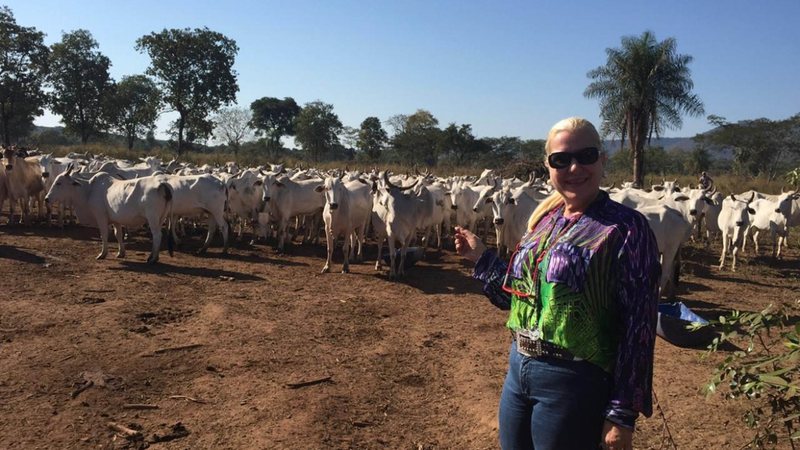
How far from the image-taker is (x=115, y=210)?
1188 centimetres

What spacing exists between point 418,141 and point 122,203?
140 feet

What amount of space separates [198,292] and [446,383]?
A: 5.33 m

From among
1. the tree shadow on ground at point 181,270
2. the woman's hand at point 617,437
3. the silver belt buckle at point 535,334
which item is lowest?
the tree shadow on ground at point 181,270

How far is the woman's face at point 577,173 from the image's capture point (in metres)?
2.50

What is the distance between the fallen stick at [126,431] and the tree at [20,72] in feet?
128

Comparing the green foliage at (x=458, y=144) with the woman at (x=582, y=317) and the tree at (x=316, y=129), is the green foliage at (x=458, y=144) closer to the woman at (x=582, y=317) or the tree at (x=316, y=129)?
the tree at (x=316, y=129)

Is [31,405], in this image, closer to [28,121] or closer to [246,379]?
[246,379]

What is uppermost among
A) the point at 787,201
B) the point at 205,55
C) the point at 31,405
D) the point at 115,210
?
the point at 205,55

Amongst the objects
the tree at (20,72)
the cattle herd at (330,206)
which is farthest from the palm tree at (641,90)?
the tree at (20,72)

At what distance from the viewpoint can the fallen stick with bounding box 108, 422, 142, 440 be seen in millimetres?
4781

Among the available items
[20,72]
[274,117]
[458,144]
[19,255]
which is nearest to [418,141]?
[458,144]

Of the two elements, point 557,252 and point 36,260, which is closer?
point 557,252

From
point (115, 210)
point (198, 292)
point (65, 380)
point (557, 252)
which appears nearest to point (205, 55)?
point (115, 210)

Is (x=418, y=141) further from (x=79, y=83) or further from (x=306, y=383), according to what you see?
(x=306, y=383)
